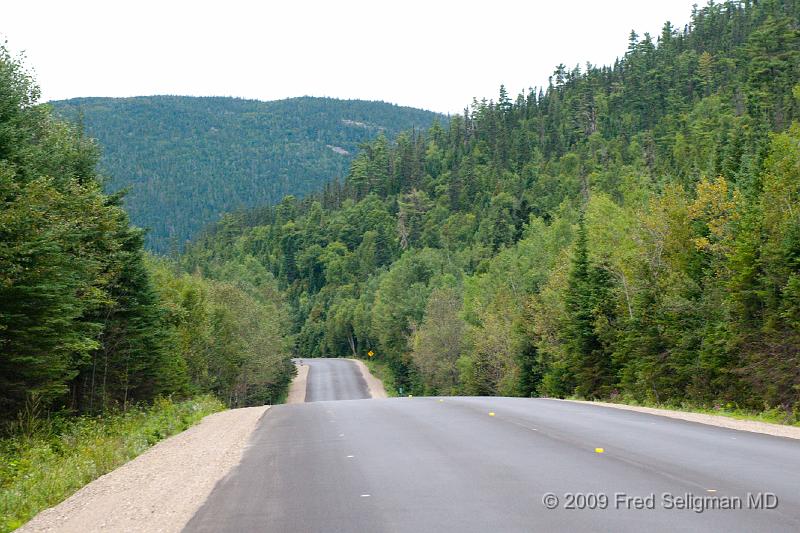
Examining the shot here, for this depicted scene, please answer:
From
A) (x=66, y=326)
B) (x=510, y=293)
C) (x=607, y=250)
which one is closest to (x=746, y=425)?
(x=66, y=326)

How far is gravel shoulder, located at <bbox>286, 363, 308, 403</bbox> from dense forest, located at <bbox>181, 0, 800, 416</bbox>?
1106cm

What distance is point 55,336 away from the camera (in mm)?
23031

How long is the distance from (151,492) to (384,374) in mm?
89741

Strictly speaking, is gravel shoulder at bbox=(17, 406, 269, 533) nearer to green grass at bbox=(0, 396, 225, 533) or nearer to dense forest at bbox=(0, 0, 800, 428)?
green grass at bbox=(0, 396, 225, 533)

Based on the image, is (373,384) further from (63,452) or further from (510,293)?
(63,452)

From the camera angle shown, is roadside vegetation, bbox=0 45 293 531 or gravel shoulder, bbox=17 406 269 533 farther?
roadside vegetation, bbox=0 45 293 531

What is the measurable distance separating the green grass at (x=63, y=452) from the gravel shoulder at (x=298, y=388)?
48961 millimetres

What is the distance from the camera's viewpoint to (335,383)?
90.8 meters

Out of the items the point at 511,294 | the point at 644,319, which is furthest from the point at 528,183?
the point at 644,319

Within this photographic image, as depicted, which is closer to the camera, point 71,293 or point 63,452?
point 63,452

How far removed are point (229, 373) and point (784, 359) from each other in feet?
156

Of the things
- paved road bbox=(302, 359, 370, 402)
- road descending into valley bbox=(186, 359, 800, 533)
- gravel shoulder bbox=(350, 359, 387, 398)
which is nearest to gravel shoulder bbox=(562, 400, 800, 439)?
road descending into valley bbox=(186, 359, 800, 533)

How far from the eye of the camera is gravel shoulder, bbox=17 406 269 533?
32.1 feet

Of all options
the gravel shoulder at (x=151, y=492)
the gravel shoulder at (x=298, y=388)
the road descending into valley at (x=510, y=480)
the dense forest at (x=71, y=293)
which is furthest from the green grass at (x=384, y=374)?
the road descending into valley at (x=510, y=480)
